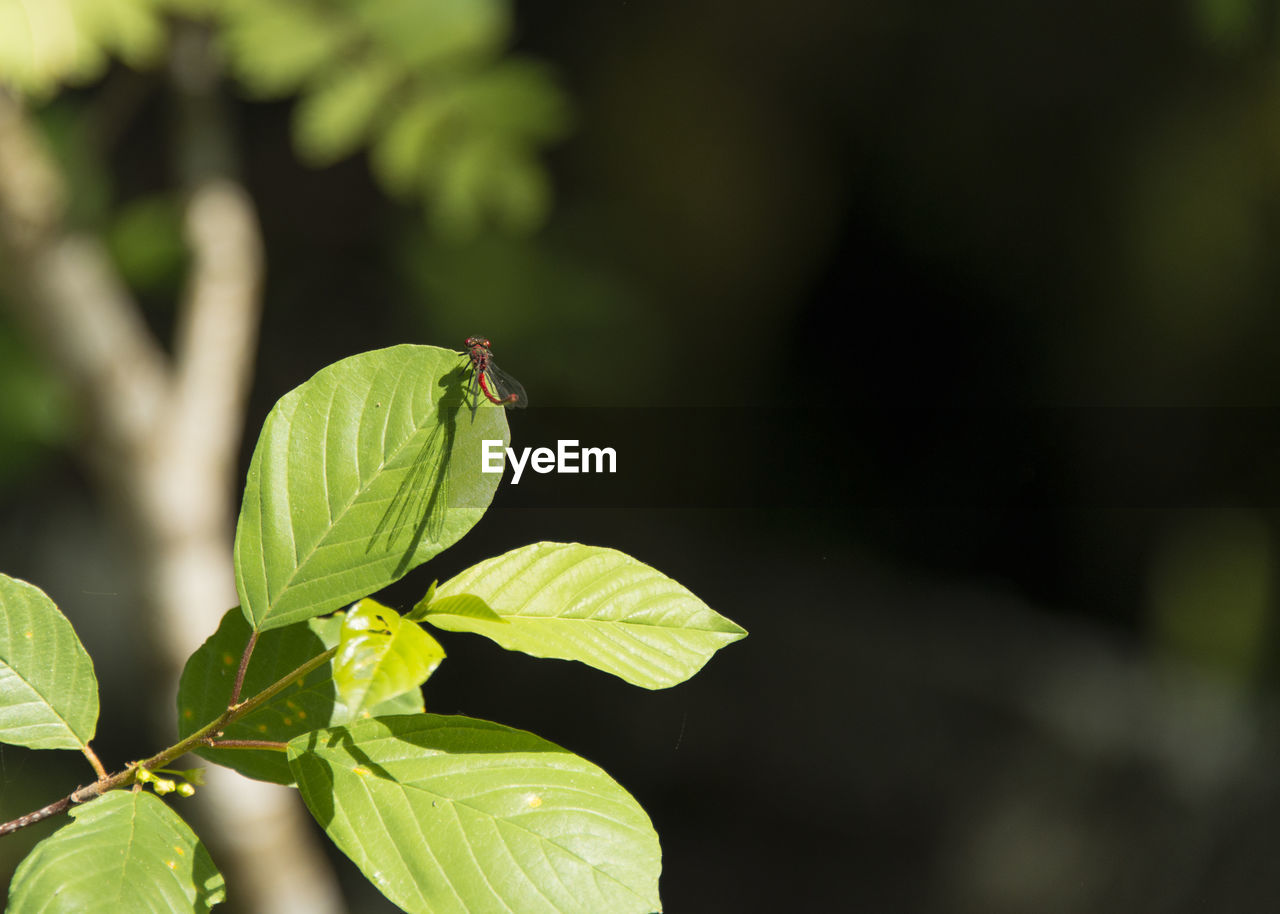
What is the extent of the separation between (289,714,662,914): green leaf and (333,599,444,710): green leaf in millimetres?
36

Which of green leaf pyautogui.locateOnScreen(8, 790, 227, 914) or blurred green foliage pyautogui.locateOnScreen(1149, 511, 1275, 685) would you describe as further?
blurred green foliage pyautogui.locateOnScreen(1149, 511, 1275, 685)

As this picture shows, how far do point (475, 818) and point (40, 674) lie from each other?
4.9 inches

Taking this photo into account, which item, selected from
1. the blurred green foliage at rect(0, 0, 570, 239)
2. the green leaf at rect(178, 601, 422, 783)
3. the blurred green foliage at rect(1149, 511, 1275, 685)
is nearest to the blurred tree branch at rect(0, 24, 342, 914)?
the blurred green foliage at rect(0, 0, 570, 239)

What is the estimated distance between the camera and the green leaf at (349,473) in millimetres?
240

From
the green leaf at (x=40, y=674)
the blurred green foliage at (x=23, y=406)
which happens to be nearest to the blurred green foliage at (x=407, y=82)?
the blurred green foliage at (x=23, y=406)

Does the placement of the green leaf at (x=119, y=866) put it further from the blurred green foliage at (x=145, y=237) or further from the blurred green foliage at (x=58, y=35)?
the blurred green foliage at (x=145, y=237)

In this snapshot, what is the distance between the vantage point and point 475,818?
224 mm

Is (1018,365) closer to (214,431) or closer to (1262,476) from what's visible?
(1262,476)

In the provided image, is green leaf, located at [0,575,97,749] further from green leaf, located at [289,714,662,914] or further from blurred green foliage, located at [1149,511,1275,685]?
blurred green foliage, located at [1149,511,1275,685]

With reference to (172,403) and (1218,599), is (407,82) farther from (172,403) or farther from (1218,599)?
(1218,599)

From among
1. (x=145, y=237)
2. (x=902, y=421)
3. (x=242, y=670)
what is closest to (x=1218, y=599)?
(x=902, y=421)

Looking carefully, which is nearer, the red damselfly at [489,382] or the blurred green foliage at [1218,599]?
the red damselfly at [489,382]

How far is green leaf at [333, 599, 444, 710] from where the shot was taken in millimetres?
195

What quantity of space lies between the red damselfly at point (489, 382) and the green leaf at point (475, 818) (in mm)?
84
